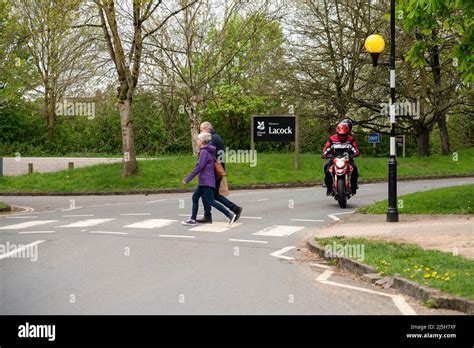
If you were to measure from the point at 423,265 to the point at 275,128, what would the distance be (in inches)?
806

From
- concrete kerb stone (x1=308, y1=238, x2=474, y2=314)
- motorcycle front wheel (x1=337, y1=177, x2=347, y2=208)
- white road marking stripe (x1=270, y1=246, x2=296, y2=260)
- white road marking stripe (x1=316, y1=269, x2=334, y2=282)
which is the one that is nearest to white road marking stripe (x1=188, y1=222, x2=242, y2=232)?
white road marking stripe (x1=270, y1=246, x2=296, y2=260)

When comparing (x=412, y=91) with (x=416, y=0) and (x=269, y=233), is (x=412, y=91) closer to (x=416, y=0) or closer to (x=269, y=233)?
(x=416, y=0)

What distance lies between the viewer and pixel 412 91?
120ft

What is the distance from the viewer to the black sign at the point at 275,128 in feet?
95.2

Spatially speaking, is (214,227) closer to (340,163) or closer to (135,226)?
(135,226)

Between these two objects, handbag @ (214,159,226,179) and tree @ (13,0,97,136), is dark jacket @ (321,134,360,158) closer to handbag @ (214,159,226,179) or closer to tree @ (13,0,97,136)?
handbag @ (214,159,226,179)

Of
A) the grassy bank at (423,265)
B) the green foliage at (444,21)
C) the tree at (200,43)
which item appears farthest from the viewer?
the tree at (200,43)

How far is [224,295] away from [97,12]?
815 inches

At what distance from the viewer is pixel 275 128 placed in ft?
95.6

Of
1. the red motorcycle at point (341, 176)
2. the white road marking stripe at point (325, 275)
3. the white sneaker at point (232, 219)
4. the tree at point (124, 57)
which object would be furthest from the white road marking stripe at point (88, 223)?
the tree at point (124, 57)

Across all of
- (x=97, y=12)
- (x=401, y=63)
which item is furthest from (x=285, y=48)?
(x=97, y=12)

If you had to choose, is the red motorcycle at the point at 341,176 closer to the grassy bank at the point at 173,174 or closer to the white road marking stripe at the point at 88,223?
the white road marking stripe at the point at 88,223
